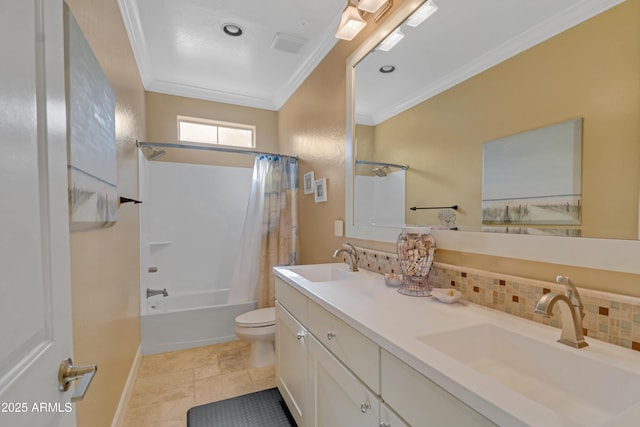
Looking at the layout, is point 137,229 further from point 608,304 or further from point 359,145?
point 608,304

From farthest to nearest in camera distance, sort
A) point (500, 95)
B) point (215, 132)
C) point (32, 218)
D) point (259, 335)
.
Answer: point (215, 132) → point (259, 335) → point (500, 95) → point (32, 218)

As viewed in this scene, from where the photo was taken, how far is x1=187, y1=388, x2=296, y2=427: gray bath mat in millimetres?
1689

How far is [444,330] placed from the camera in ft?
2.84

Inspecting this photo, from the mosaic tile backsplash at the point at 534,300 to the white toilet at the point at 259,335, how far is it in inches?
57.1

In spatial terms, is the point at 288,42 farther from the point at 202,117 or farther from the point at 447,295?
the point at 447,295

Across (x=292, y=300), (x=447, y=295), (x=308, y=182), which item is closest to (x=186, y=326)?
(x=292, y=300)

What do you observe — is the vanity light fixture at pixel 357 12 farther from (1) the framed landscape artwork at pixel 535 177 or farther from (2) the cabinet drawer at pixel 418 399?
(2) the cabinet drawer at pixel 418 399

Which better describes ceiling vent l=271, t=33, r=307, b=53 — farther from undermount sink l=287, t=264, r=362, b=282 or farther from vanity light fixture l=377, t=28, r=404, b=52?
undermount sink l=287, t=264, r=362, b=282

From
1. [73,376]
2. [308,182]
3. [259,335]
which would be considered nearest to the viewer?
[73,376]

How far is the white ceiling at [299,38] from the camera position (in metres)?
1.04

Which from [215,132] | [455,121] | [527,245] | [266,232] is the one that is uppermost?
[215,132]

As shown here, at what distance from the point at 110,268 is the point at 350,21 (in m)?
1.92

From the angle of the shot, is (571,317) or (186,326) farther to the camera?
(186,326)

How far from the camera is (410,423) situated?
0.73m
